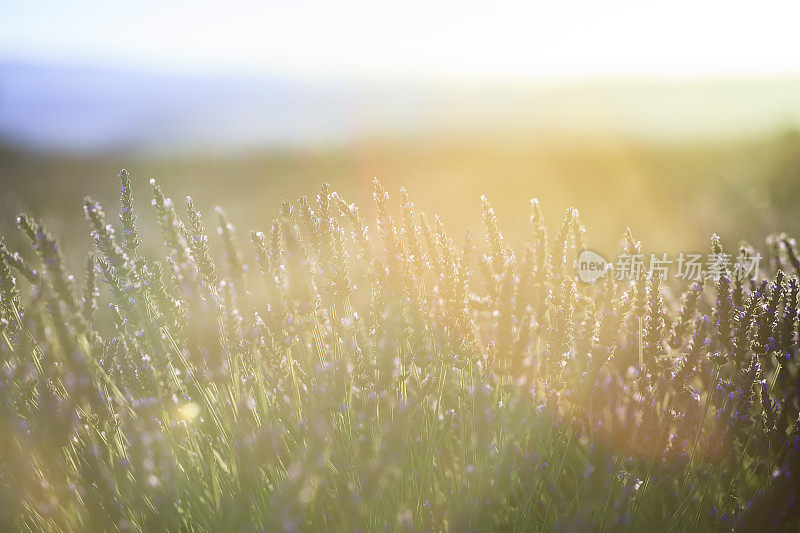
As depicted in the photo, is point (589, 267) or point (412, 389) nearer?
point (412, 389)

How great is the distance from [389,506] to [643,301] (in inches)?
50.6

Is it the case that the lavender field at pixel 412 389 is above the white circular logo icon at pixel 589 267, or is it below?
below

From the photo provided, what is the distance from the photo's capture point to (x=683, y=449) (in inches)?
90.6

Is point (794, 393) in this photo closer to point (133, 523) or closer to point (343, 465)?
point (343, 465)

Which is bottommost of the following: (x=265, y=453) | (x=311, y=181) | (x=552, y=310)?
(x=265, y=453)

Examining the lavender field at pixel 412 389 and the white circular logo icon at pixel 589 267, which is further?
the white circular logo icon at pixel 589 267

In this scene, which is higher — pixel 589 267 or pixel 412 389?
pixel 589 267

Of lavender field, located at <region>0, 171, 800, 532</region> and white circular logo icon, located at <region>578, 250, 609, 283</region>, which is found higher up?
white circular logo icon, located at <region>578, 250, 609, 283</region>

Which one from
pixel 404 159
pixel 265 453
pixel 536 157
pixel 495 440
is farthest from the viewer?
pixel 404 159

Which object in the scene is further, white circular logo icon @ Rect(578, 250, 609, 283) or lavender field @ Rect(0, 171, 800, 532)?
white circular logo icon @ Rect(578, 250, 609, 283)

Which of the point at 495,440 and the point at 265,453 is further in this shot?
the point at 495,440

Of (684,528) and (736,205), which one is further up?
(736,205)

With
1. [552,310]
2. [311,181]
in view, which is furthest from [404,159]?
[552,310]

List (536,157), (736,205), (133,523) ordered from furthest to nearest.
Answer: (536,157)
(736,205)
(133,523)
